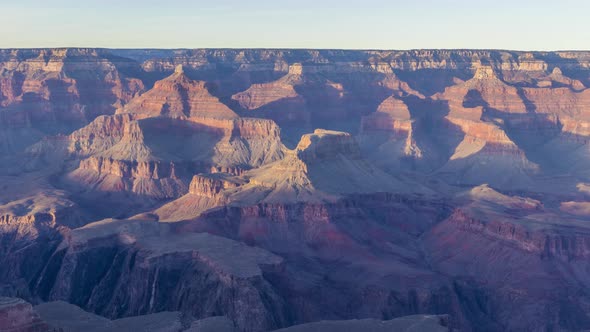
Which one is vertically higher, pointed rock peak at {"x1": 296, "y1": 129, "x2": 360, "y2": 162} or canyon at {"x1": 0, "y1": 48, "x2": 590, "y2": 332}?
pointed rock peak at {"x1": 296, "y1": 129, "x2": 360, "y2": 162}

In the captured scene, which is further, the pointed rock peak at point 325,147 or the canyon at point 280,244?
the pointed rock peak at point 325,147

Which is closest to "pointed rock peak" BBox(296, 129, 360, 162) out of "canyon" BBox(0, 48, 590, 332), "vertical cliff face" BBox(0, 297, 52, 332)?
"canyon" BBox(0, 48, 590, 332)

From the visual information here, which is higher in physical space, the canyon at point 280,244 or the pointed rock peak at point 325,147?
the pointed rock peak at point 325,147

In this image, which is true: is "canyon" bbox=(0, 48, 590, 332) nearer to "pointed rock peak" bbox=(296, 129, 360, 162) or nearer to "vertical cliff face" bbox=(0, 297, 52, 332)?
"vertical cliff face" bbox=(0, 297, 52, 332)

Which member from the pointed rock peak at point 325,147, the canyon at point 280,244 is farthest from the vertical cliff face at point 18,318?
the pointed rock peak at point 325,147

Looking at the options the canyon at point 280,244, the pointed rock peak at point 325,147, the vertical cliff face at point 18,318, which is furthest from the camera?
the pointed rock peak at point 325,147

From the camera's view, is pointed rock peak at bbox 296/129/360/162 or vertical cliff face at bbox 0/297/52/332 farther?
pointed rock peak at bbox 296/129/360/162

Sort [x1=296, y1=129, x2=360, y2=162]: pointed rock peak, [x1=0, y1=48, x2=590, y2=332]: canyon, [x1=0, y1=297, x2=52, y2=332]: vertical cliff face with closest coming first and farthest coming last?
[x1=0, y1=297, x2=52, y2=332]: vertical cliff face, [x1=0, y1=48, x2=590, y2=332]: canyon, [x1=296, y1=129, x2=360, y2=162]: pointed rock peak

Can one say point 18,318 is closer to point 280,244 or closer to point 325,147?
point 280,244

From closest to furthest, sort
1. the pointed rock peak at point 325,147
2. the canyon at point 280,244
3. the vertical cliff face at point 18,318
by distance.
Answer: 1. the vertical cliff face at point 18,318
2. the canyon at point 280,244
3. the pointed rock peak at point 325,147

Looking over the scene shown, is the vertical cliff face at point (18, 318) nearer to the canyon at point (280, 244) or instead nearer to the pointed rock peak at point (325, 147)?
the canyon at point (280, 244)

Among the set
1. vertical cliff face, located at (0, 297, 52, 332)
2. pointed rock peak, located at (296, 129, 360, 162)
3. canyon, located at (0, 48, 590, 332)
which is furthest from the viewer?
pointed rock peak, located at (296, 129, 360, 162)
